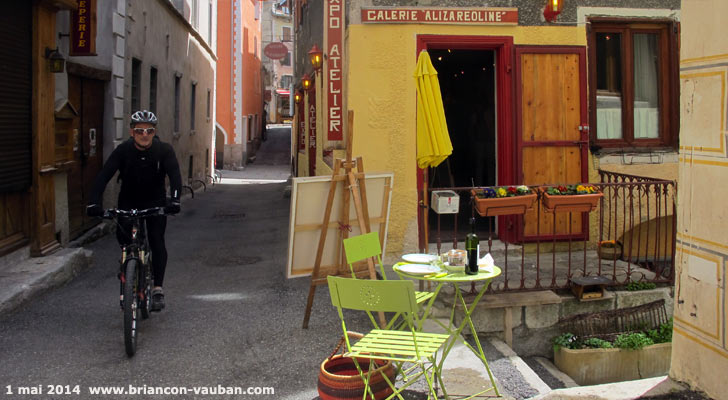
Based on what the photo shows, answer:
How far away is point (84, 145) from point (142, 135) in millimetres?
5349

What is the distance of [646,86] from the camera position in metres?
9.11

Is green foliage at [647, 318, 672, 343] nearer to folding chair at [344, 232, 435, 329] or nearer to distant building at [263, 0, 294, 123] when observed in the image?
folding chair at [344, 232, 435, 329]

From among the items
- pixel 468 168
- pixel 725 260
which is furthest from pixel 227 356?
pixel 468 168

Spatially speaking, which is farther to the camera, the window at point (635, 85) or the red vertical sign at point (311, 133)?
the red vertical sign at point (311, 133)

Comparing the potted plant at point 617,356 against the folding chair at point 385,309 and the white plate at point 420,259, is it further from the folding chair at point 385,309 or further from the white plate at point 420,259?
the folding chair at point 385,309

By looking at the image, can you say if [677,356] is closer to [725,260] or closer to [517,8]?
[725,260]

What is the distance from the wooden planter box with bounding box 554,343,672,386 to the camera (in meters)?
6.68

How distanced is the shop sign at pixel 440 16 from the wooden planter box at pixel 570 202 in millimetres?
2535

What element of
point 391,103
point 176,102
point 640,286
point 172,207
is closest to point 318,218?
point 172,207

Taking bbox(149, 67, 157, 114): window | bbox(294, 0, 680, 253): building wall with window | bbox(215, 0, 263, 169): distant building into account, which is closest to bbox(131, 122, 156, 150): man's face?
bbox(294, 0, 680, 253): building wall with window

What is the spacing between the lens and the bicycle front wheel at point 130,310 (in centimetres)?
525

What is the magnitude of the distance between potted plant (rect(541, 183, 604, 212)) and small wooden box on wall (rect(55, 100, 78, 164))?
6026mm

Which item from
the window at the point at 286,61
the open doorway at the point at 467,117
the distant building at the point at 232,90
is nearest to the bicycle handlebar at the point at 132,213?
the open doorway at the point at 467,117

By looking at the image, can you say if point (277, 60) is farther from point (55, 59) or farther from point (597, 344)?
point (597, 344)
